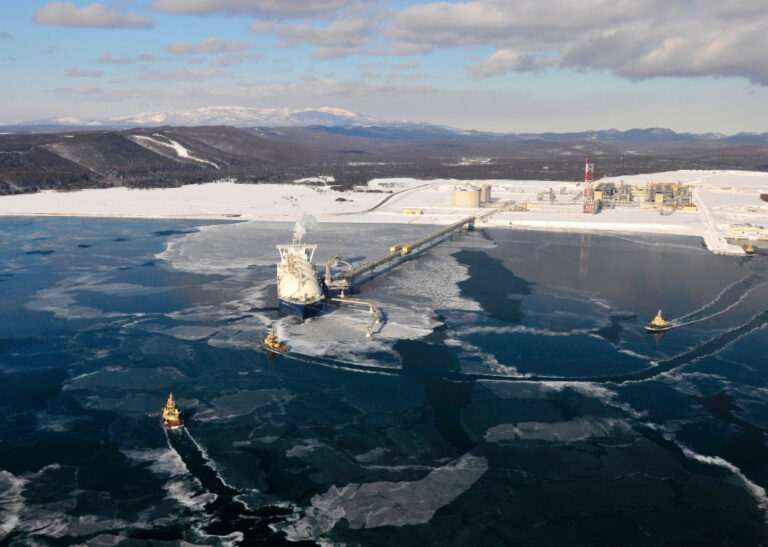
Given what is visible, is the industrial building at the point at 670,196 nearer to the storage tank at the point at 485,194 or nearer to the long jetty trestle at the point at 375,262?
the storage tank at the point at 485,194

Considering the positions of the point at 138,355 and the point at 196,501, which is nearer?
the point at 196,501

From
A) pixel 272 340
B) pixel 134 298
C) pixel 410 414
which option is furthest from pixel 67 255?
pixel 410 414

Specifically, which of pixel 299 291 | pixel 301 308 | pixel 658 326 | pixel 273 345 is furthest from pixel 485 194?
pixel 273 345

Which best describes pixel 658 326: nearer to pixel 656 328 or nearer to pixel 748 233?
pixel 656 328

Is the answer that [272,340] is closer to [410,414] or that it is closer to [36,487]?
[410,414]

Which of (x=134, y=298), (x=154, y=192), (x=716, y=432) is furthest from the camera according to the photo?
(x=154, y=192)

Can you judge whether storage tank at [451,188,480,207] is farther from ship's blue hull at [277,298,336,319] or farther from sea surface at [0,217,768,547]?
ship's blue hull at [277,298,336,319]

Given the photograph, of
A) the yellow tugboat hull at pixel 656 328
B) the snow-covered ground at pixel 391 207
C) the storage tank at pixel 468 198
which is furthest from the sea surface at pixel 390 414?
the storage tank at pixel 468 198

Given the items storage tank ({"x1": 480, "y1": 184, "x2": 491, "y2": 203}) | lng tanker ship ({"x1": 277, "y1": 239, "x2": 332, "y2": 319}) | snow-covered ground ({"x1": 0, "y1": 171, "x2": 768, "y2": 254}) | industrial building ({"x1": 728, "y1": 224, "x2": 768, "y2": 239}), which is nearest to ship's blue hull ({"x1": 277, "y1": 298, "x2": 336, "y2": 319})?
lng tanker ship ({"x1": 277, "y1": 239, "x2": 332, "y2": 319})
